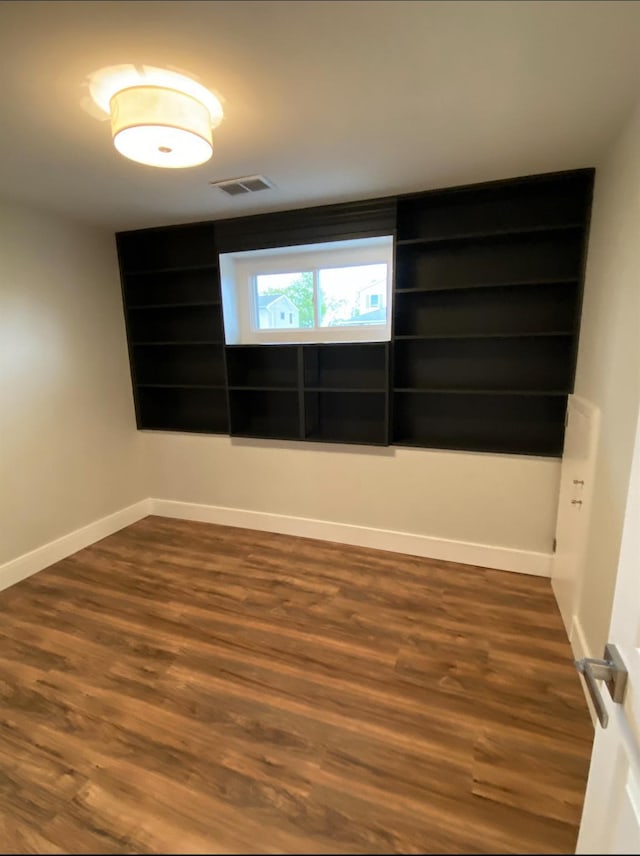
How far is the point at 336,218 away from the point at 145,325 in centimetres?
189

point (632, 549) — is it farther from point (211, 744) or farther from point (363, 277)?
point (363, 277)

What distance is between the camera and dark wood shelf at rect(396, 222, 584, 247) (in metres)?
2.40

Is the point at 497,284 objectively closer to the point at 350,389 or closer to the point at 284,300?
the point at 350,389

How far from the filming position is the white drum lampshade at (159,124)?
1.42 m

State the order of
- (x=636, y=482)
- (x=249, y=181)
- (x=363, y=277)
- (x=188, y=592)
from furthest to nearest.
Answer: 1. (x=363, y=277)
2. (x=188, y=592)
3. (x=249, y=181)
4. (x=636, y=482)

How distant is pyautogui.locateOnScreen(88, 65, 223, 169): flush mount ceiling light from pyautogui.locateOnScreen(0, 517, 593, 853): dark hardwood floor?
6.04 ft

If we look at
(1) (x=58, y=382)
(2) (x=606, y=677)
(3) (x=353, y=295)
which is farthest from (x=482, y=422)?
(1) (x=58, y=382)

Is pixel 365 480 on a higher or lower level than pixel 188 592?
higher

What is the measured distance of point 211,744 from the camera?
161 cm

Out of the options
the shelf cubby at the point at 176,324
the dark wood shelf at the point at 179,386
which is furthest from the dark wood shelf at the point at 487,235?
the dark wood shelf at the point at 179,386

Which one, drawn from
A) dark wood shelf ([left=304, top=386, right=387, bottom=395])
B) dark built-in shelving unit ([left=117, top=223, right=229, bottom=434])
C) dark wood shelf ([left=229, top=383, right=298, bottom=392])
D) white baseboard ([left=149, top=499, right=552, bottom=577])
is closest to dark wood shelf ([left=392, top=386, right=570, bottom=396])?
dark wood shelf ([left=304, top=386, right=387, bottom=395])

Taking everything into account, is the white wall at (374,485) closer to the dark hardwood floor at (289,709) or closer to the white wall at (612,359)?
the dark hardwood floor at (289,709)

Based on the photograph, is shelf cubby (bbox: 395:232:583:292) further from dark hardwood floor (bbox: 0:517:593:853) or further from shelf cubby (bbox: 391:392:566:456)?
dark hardwood floor (bbox: 0:517:593:853)

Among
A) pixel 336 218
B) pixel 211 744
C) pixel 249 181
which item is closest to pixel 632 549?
pixel 211 744
